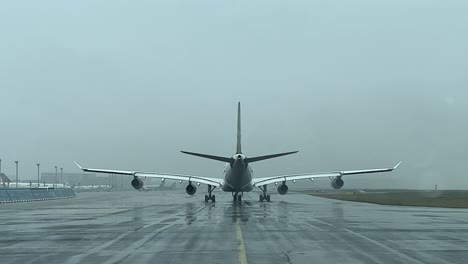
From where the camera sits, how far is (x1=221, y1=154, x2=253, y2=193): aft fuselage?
46188mm

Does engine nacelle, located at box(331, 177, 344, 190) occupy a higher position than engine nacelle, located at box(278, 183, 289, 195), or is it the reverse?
engine nacelle, located at box(331, 177, 344, 190)

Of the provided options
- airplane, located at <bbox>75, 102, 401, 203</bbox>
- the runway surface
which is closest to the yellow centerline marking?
the runway surface

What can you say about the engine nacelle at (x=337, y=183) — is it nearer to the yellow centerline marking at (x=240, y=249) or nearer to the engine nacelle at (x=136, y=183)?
the engine nacelle at (x=136, y=183)

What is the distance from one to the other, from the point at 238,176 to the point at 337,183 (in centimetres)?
1250

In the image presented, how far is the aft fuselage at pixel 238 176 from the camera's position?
4619cm

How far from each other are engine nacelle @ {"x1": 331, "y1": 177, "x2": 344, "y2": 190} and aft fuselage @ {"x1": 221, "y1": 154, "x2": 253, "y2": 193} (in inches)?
356

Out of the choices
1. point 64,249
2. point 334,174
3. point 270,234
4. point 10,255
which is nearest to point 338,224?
point 270,234

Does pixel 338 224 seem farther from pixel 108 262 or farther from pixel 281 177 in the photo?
pixel 281 177

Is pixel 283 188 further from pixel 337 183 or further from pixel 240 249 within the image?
pixel 240 249

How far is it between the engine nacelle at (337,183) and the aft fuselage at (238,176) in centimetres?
903

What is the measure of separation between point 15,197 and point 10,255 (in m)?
53.0

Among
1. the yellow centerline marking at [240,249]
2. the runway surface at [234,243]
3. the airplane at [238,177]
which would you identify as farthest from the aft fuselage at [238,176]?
the yellow centerline marking at [240,249]

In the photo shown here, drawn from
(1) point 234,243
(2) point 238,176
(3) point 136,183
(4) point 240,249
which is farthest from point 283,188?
(4) point 240,249

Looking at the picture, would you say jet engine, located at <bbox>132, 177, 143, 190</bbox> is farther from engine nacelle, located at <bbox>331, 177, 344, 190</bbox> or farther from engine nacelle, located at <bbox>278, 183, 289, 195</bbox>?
engine nacelle, located at <bbox>331, 177, 344, 190</bbox>
